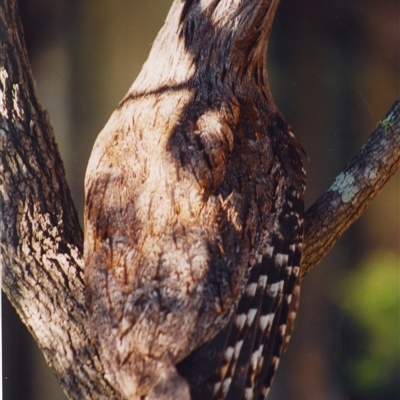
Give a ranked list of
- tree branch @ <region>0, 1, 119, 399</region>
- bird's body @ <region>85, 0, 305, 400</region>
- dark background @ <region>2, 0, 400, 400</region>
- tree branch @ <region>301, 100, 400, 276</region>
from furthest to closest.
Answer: dark background @ <region>2, 0, 400, 400</region> → tree branch @ <region>301, 100, 400, 276</region> → tree branch @ <region>0, 1, 119, 399</region> → bird's body @ <region>85, 0, 305, 400</region>

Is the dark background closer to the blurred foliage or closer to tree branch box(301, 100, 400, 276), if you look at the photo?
the blurred foliage

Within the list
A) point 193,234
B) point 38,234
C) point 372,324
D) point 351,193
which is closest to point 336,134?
point 351,193

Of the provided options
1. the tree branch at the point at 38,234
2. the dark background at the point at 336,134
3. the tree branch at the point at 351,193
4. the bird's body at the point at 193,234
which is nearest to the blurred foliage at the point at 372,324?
the dark background at the point at 336,134

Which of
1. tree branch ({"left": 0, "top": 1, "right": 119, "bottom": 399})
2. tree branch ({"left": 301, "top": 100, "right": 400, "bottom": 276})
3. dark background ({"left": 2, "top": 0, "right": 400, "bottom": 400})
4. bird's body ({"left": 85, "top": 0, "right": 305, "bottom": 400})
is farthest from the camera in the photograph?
dark background ({"left": 2, "top": 0, "right": 400, "bottom": 400})

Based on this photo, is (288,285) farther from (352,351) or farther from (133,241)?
(352,351)

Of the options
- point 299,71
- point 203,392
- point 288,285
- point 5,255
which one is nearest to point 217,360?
point 203,392

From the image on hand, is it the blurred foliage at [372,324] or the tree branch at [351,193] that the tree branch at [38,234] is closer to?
the tree branch at [351,193]

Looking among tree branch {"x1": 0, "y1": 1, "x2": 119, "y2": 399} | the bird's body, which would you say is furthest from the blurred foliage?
tree branch {"x1": 0, "y1": 1, "x2": 119, "y2": 399}
